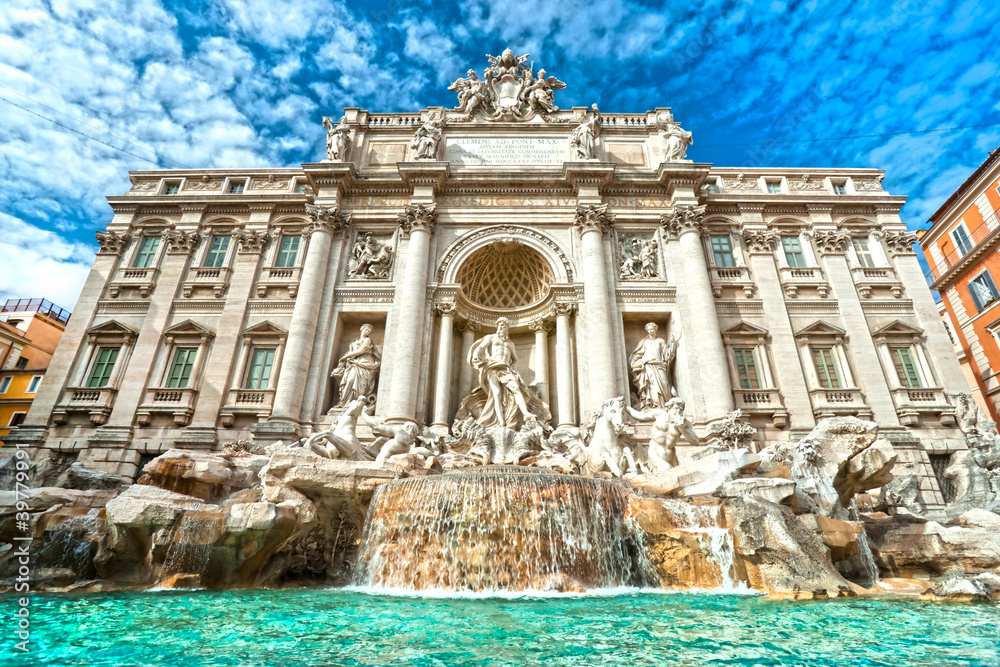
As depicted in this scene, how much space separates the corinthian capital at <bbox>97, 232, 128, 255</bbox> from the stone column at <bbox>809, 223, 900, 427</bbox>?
95.2 ft

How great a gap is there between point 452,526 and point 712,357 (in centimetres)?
1189

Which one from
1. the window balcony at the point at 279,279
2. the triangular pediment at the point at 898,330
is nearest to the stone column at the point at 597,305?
the triangular pediment at the point at 898,330

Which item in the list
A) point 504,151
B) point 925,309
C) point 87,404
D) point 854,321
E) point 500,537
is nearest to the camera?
point 500,537

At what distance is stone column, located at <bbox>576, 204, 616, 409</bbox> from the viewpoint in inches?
651

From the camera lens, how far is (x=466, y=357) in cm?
1920

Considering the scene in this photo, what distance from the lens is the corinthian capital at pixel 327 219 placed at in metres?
19.4

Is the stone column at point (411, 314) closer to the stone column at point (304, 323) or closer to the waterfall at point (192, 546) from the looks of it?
the stone column at point (304, 323)

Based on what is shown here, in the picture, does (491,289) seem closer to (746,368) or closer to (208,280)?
(746,368)

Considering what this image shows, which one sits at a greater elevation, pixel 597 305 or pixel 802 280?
pixel 802 280

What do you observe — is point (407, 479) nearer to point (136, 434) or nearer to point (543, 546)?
point (543, 546)

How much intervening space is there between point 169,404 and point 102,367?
12.0 ft

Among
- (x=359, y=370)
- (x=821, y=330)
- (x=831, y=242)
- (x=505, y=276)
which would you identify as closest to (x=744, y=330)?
(x=821, y=330)

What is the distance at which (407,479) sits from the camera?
9.65 metres

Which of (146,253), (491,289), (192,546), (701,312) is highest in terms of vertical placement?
(146,253)
